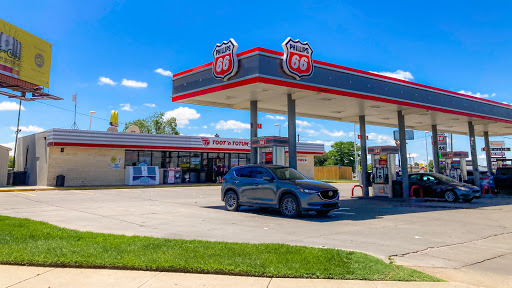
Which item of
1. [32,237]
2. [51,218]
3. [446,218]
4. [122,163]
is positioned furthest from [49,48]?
[446,218]

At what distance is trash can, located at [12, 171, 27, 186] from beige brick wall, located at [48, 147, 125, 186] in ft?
18.1

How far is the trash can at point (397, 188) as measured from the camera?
1980 cm

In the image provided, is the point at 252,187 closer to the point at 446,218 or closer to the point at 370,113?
the point at 446,218

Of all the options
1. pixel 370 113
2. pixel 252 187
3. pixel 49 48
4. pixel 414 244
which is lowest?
pixel 414 244

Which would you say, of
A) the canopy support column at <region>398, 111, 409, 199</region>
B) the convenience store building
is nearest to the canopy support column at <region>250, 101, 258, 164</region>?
the canopy support column at <region>398, 111, 409, 199</region>

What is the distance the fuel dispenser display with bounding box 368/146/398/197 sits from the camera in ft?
64.8

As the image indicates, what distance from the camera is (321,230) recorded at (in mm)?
9500

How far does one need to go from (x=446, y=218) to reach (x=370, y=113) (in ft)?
34.2

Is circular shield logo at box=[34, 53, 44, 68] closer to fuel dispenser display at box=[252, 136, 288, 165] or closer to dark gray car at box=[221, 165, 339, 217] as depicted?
fuel dispenser display at box=[252, 136, 288, 165]

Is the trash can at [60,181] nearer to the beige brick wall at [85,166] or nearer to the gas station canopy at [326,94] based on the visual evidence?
the beige brick wall at [85,166]

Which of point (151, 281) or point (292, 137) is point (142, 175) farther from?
point (151, 281)

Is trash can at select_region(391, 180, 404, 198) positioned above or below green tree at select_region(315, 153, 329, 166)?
below

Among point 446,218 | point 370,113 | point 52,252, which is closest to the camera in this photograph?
point 52,252

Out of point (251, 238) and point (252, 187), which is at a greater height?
point (252, 187)
